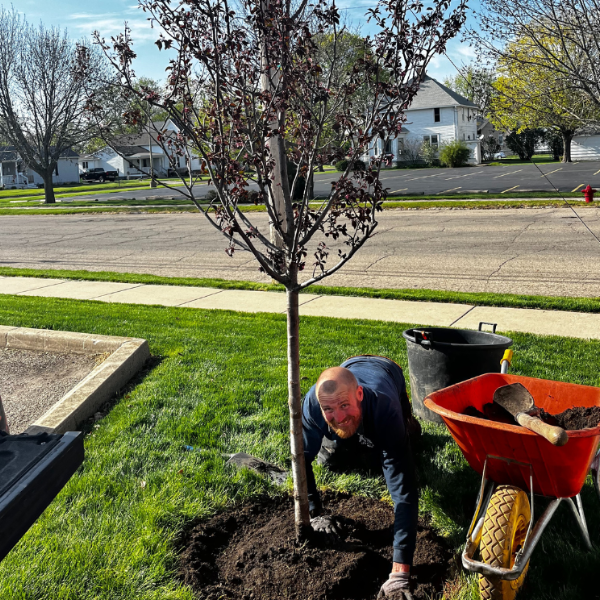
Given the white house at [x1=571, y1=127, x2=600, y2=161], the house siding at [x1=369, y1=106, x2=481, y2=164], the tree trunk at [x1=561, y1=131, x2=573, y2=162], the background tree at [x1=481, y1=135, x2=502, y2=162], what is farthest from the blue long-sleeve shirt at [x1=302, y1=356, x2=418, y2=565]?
Result: the background tree at [x1=481, y1=135, x2=502, y2=162]

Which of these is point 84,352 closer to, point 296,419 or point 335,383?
point 296,419

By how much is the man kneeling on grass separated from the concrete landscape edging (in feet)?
5.43

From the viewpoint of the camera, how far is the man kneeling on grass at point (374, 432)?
9.78ft

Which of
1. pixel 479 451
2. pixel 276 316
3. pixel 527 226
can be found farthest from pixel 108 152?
pixel 479 451

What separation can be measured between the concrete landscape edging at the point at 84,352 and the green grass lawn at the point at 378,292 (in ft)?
11.7

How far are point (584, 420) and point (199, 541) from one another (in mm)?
2083

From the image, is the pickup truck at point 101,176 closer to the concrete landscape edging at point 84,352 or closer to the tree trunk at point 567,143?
the tree trunk at point 567,143

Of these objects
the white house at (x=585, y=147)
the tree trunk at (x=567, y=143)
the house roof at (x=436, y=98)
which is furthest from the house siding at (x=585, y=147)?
the house roof at (x=436, y=98)

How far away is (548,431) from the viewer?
8.73 ft

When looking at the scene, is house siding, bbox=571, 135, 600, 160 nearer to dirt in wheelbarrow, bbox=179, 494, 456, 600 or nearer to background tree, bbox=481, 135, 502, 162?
background tree, bbox=481, 135, 502, 162

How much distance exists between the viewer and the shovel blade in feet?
10.9

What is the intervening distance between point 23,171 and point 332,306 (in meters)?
68.1

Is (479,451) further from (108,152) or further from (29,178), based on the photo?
(108,152)

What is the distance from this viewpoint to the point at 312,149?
3.20m
